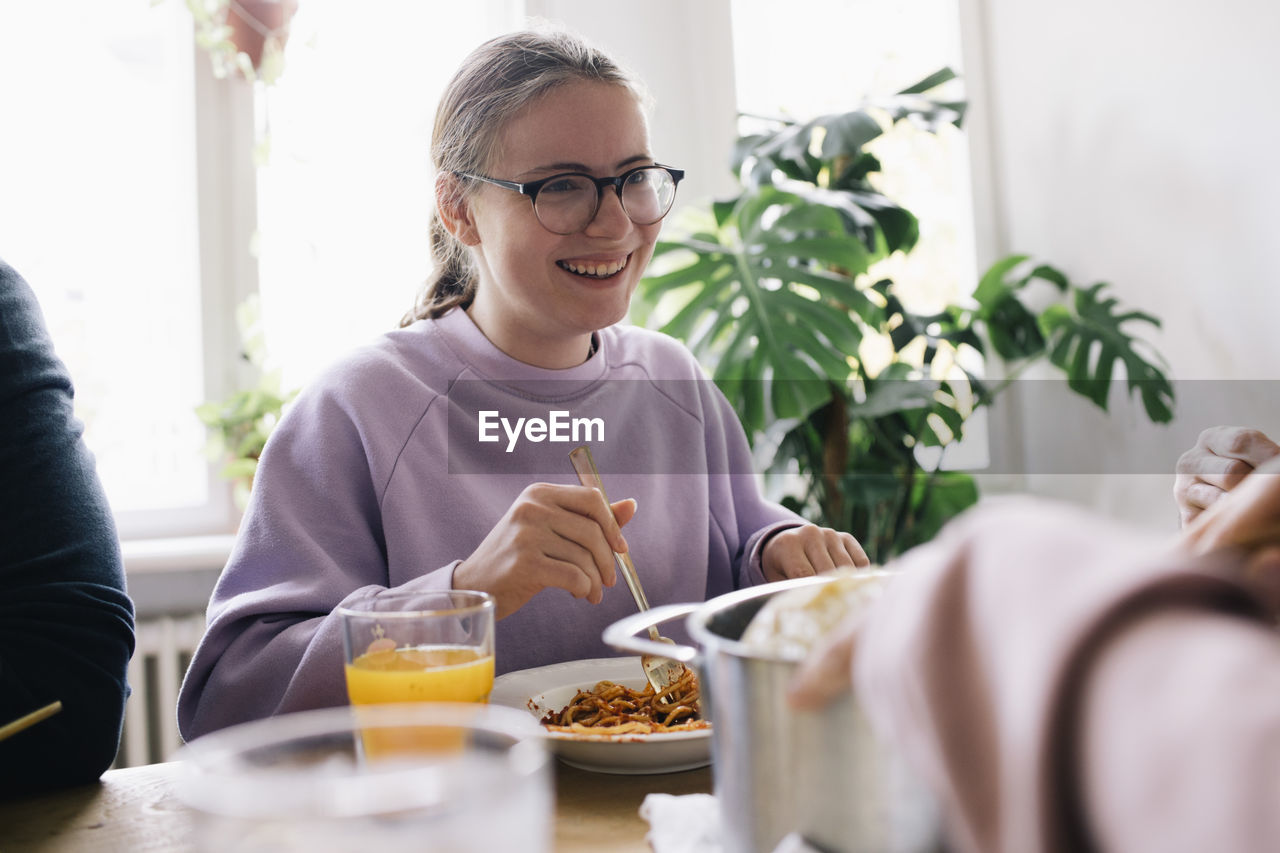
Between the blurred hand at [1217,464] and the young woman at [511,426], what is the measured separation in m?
0.34

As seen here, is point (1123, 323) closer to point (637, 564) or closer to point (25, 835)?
point (637, 564)

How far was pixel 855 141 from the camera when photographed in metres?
2.49

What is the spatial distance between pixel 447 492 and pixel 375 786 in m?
0.98

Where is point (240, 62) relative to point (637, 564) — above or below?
above

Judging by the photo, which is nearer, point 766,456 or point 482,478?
point 482,478

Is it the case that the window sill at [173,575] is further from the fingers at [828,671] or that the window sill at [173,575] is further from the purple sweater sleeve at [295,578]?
the fingers at [828,671]

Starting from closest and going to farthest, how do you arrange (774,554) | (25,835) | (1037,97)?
(25,835) < (774,554) < (1037,97)

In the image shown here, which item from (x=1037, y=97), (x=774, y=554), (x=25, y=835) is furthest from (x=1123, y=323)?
(x=25, y=835)

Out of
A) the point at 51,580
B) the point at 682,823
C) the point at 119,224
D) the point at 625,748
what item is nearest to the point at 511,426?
the point at 51,580

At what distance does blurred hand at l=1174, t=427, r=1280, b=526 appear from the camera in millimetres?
837

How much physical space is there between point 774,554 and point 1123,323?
1.88 metres

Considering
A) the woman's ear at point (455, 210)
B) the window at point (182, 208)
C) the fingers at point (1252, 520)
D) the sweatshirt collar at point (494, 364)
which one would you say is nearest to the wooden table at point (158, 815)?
the fingers at point (1252, 520)

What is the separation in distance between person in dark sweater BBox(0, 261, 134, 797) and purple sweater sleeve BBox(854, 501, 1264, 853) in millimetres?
782

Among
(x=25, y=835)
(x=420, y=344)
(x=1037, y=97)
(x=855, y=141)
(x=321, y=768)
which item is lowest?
(x=25, y=835)
